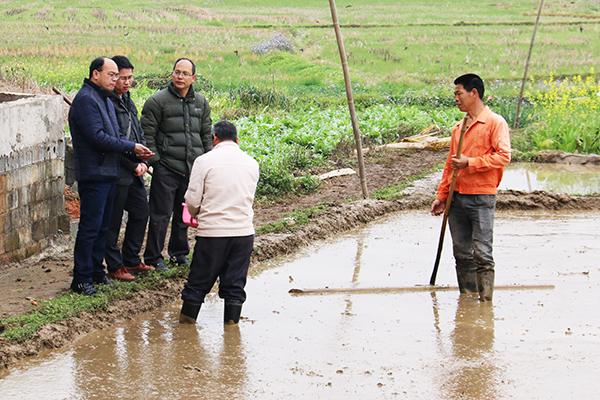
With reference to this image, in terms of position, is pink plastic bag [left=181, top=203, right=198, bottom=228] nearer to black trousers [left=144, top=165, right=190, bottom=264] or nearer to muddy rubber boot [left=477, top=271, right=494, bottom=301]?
black trousers [left=144, top=165, right=190, bottom=264]

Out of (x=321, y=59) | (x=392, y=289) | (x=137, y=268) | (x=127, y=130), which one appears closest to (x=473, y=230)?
(x=392, y=289)

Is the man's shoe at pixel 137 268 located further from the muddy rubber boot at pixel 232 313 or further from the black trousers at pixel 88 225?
the muddy rubber boot at pixel 232 313

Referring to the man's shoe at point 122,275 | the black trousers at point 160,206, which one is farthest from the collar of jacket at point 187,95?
the man's shoe at point 122,275

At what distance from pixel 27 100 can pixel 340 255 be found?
347 cm

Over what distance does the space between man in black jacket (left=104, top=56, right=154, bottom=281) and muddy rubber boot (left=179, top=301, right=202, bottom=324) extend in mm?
1033

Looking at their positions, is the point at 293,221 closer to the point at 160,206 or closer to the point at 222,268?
the point at 160,206

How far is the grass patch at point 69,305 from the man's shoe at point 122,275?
0.07m

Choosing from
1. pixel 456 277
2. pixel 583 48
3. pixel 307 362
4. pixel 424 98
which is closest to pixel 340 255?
pixel 456 277

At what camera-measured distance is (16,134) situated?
32.3 ft

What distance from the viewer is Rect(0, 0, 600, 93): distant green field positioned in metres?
34.4

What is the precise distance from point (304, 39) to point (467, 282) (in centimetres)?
3772

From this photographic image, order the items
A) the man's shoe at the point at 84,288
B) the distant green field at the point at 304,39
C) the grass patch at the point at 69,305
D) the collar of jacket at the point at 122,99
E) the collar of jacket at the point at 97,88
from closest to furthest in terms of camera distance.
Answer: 1. the grass patch at the point at 69,305
2. the man's shoe at the point at 84,288
3. the collar of jacket at the point at 97,88
4. the collar of jacket at the point at 122,99
5. the distant green field at the point at 304,39

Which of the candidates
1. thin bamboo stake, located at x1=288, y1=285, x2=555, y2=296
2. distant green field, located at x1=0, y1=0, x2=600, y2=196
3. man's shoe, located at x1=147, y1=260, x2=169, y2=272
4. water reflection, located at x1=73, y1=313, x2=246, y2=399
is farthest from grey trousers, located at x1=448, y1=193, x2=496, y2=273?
distant green field, located at x1=0, y1=0, x2=600, y2=196

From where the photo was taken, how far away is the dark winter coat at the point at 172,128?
31.5 ft
